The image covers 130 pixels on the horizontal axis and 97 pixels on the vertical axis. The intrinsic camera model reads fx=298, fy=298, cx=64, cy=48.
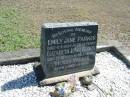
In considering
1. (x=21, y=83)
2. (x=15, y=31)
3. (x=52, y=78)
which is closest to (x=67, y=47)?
(x=52, y=78)

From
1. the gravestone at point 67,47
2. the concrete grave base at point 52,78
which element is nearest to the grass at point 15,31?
the concrete grave base at point 52,78

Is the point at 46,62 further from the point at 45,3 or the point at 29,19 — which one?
the point at 45,3

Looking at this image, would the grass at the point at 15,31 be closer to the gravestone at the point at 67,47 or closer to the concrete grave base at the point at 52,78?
the concrete grave base at the point at 52,78

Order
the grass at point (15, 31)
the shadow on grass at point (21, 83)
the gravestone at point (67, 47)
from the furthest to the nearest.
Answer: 1. the grass at point (15, 31)
2. the shadow on grass at point (21, 83)
3. the gravestone at point (67, 47)

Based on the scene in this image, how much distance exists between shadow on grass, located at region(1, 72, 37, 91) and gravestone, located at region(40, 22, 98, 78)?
30 centimetres

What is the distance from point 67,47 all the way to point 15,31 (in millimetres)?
2667

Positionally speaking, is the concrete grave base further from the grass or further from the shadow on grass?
the grass

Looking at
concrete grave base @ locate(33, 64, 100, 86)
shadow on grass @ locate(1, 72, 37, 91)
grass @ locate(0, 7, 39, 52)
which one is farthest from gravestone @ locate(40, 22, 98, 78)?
grass @ locate(0, 7, 39, 52)

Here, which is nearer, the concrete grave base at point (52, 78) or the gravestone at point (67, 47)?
the gravestone at point (67, 47)

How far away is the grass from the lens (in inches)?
272

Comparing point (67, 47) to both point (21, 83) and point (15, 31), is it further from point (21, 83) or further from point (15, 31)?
point (15, 31)

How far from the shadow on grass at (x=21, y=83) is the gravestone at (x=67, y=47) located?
0.30m

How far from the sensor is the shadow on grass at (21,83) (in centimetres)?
527

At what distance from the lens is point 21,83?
17.7ft
